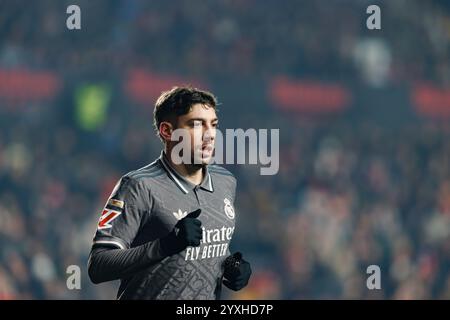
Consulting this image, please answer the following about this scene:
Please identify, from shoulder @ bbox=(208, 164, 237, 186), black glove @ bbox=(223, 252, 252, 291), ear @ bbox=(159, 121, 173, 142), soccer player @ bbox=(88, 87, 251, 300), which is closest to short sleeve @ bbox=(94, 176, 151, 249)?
soccer player @ bbox=(88, 87, 251, 300)

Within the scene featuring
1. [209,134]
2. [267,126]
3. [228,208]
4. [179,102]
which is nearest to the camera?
[209,134]

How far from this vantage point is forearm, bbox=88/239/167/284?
5726 millimetres

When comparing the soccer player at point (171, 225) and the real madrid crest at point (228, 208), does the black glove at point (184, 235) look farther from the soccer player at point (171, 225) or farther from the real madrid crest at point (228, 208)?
the real madrid crest at point (228, 208)

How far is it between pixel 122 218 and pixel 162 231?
24 cm

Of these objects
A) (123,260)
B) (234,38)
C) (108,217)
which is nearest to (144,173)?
(108,217)

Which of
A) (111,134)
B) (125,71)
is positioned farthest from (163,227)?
(125,71)

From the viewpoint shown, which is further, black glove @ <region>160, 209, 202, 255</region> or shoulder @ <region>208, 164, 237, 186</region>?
shoulder @ <region>208, 164, 237, 186</region>

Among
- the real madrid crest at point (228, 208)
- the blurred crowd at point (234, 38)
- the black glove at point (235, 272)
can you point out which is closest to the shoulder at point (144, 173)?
the real madrid crest at point (228, 208)

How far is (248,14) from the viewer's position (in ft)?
71.8

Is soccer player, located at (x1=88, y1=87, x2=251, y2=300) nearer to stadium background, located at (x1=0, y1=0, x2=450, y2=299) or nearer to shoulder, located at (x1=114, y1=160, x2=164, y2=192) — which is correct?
shoulder, located at (x1=114, y1=160, x2=164, y2=192)

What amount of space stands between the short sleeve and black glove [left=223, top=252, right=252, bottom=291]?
585mm

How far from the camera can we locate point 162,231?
5945mm

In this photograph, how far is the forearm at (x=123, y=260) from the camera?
573cm

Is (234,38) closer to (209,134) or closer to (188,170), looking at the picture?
(188,170)
